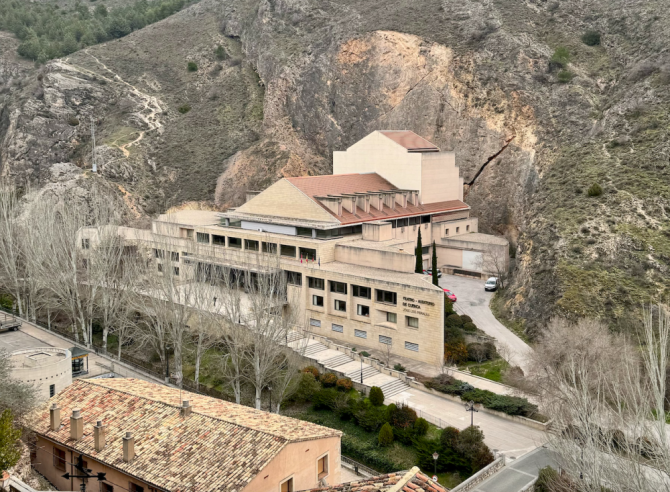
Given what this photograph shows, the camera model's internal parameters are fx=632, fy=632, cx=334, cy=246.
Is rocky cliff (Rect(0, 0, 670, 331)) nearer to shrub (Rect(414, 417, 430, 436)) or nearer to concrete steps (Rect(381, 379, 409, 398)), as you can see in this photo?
concrete steps (Rect(381, 379, 409, 398))

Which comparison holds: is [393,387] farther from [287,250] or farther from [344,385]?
[287,250]

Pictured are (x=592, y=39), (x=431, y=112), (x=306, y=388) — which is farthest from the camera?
(x=431, y=112)

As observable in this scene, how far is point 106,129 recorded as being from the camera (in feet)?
314

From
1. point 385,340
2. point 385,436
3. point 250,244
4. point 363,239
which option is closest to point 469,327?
point 385,340

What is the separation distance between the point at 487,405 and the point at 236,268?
2425 centimetres

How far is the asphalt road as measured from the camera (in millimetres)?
44713

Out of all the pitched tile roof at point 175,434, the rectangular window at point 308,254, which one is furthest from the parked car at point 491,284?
the pitched tile roof at point 175,434

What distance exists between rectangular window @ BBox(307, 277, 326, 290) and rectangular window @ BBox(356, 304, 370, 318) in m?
3.53

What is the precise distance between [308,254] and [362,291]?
732 cm

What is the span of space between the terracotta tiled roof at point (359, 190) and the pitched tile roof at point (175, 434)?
2935cm

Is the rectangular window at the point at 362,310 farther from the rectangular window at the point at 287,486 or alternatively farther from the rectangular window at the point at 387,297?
the rectangular window at the point at 287,486

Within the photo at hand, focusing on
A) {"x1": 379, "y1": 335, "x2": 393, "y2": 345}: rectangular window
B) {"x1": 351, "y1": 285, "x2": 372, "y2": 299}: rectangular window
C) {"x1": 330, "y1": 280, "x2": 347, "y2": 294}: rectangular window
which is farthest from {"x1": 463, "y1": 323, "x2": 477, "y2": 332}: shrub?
{"x1": 330, "y1": 280, "x2": 347, "y2": 294}: rectangular window

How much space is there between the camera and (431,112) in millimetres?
82625

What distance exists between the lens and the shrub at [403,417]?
35.4 m
